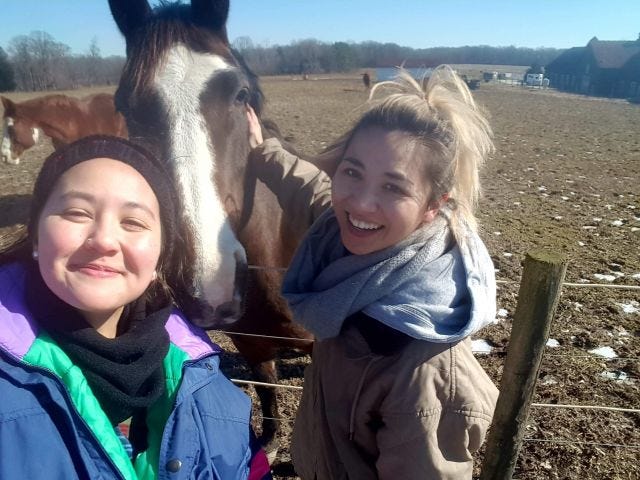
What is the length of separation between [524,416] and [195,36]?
1870 mm

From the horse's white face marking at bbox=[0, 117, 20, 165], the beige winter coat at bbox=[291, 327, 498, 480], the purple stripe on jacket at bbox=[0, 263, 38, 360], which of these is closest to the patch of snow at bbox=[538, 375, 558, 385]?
the beige winter coat at bbox=[291, 327, 498, 480]

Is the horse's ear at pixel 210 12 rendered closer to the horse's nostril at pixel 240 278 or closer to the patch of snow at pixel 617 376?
the horse's nostril at pixel 240 278

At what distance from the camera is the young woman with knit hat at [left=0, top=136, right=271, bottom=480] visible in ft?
3.28

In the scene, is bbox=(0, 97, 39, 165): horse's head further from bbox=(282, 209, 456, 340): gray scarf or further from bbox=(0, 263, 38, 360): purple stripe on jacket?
bbox=(282, 209, 456, 340): gray scarf

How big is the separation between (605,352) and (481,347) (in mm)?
862

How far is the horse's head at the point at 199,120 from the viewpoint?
1.56 m

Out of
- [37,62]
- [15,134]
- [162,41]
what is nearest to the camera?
[162,41]

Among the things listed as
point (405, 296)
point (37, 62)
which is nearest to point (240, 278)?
point (405, 296)

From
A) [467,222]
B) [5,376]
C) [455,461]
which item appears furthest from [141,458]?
[467,222]

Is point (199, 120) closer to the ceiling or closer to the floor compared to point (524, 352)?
closer to the ceiling

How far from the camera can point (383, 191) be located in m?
1.29

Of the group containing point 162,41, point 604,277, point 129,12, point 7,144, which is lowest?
point 604,277

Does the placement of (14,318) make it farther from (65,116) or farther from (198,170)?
(65,116)

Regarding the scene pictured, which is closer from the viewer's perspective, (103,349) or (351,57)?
(103,349)
